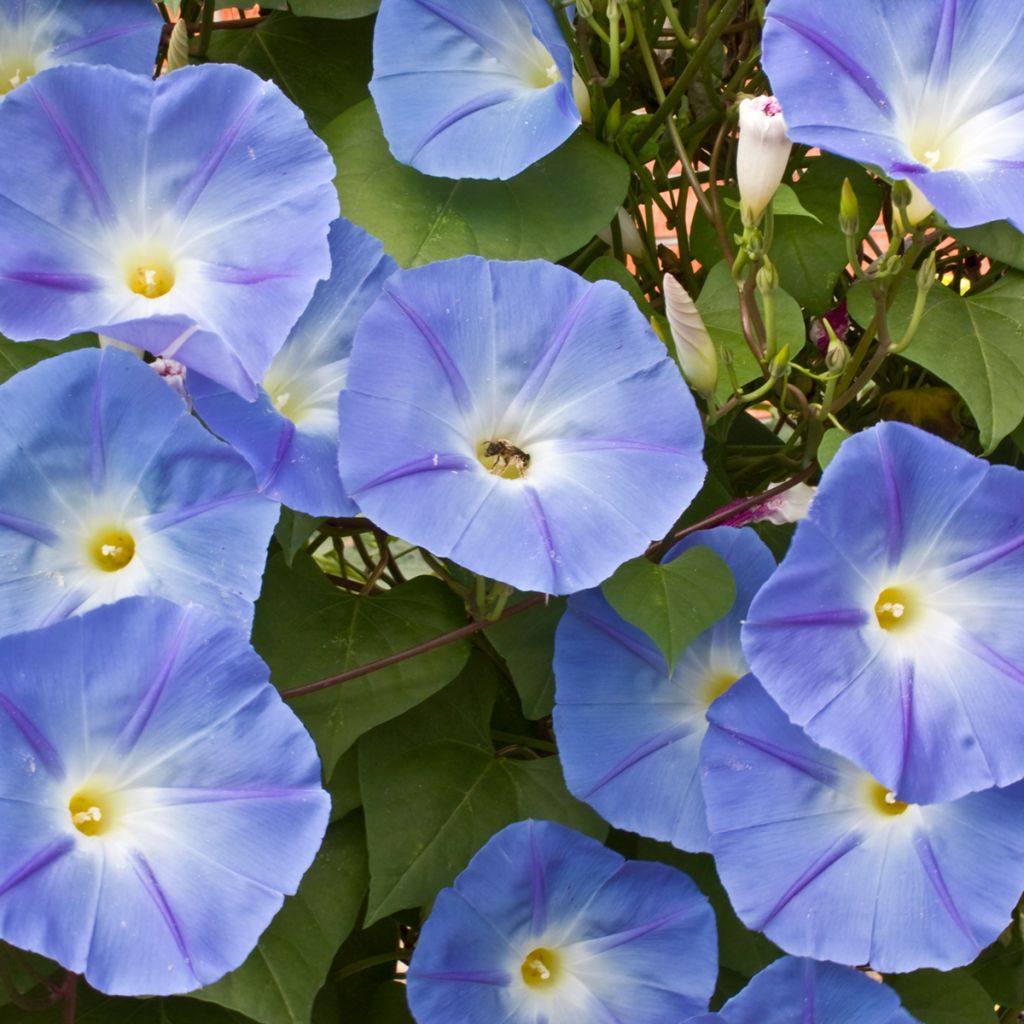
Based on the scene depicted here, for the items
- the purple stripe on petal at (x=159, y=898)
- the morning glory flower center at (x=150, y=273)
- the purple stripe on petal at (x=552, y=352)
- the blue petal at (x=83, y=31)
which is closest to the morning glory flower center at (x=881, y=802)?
the purple stripe on petal at (x=552, y=352)

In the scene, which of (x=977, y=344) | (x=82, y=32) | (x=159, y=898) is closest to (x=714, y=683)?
(x=977, y=344)

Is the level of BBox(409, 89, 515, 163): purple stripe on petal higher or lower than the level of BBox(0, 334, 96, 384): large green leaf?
higher

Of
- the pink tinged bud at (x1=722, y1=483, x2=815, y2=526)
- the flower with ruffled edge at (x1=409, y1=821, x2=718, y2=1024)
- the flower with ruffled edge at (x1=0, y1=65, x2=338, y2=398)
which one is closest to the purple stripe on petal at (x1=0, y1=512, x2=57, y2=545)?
the flower with ruffled edge at (x1=0, y1=65, x2=338, y2=398)

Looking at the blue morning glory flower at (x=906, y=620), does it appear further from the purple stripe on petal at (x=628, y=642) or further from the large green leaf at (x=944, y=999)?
the large green leaf at (x=944, y=999)

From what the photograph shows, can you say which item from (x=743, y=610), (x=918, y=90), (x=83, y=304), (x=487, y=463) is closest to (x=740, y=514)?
(x=743, y=610)

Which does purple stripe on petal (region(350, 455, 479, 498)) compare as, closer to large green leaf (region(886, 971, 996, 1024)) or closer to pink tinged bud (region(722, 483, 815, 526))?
pink tinged bud (region(722, 483, 815, 526))

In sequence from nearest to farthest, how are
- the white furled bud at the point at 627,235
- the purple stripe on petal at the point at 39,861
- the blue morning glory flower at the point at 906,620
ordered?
the purple stripe on petal at the point at 39,861, the blue morning glory flower at the point at 906,620, the white furled bud at the point at 627,235
